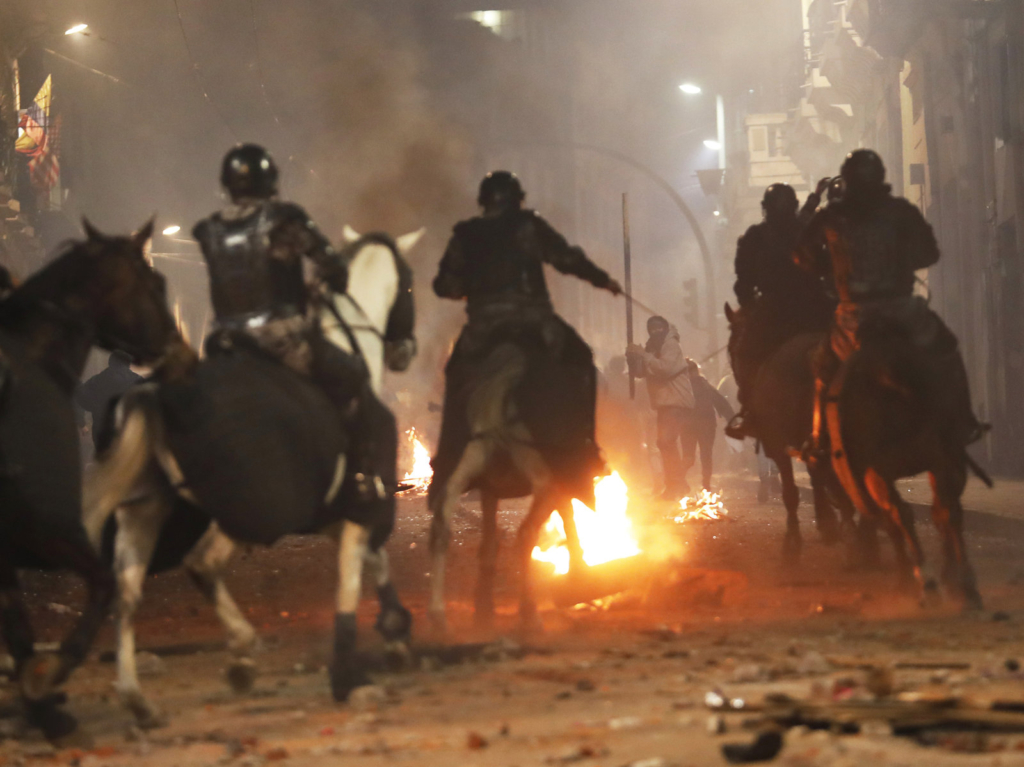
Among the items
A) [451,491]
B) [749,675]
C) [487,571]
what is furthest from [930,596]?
[749,675]

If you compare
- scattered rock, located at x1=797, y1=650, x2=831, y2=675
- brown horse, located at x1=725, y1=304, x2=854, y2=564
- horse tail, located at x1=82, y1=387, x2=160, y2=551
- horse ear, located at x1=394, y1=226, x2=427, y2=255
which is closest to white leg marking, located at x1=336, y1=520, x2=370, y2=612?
horse tail, located at x1=82, y1=387, x2=160, y2=551

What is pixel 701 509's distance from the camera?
18969 mm

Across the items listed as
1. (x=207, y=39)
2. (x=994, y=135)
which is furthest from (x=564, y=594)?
(x=207, y=39)

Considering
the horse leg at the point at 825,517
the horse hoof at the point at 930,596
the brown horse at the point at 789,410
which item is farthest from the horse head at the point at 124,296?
the horse leg at the point at 825,517

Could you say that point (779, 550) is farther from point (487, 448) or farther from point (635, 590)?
point (487, 448)

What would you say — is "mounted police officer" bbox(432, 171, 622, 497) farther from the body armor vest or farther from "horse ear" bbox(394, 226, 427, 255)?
the body armor vest

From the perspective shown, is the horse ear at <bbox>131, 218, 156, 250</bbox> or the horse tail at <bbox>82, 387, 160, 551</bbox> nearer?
the horse ear at <bbox>131, 218, 156, 250</bbox>

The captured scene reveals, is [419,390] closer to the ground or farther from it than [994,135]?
closer to the ground

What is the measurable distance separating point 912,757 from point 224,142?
49.9m

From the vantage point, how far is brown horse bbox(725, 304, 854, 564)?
467 inches

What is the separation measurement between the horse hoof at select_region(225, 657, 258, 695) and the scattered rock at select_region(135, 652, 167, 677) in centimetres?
106

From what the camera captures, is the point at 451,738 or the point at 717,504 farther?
the point at 717,504

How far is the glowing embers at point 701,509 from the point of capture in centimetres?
1848

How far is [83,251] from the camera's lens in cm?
670
